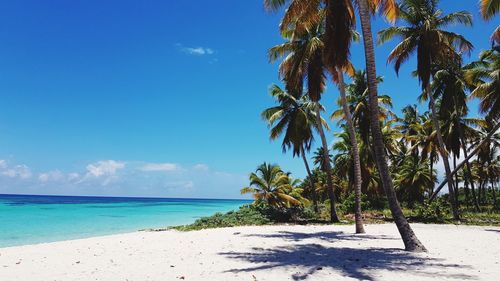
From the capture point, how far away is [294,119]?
26.4 m

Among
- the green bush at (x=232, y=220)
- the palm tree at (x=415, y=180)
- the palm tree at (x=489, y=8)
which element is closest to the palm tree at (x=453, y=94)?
the palm tree at (x=415, y=180)

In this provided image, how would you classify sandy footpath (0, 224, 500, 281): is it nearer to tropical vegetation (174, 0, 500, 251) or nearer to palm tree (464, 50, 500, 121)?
tropical vegetation (174, 0, 500, 251)

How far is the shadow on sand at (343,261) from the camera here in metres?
7.75

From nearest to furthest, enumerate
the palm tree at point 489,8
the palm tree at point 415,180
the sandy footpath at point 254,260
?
the sandy footpath at point 254,260, the palm tree at point 489,8, the palm tree at point 415,180

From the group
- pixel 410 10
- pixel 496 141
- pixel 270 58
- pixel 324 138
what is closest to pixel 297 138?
pixel 324 138

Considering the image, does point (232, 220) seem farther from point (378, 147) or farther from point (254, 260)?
point (378, 147)

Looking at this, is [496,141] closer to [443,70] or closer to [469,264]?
[443,70]

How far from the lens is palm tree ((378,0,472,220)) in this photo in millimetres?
21759

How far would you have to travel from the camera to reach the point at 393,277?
735 cm

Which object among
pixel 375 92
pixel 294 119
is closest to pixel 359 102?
pixel 294 119

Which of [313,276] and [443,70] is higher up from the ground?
[443,70]

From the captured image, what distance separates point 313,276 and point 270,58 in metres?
16.2

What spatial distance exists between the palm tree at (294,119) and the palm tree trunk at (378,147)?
1472cm

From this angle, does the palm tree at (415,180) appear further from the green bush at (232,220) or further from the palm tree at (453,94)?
the green bush at (232,220)
